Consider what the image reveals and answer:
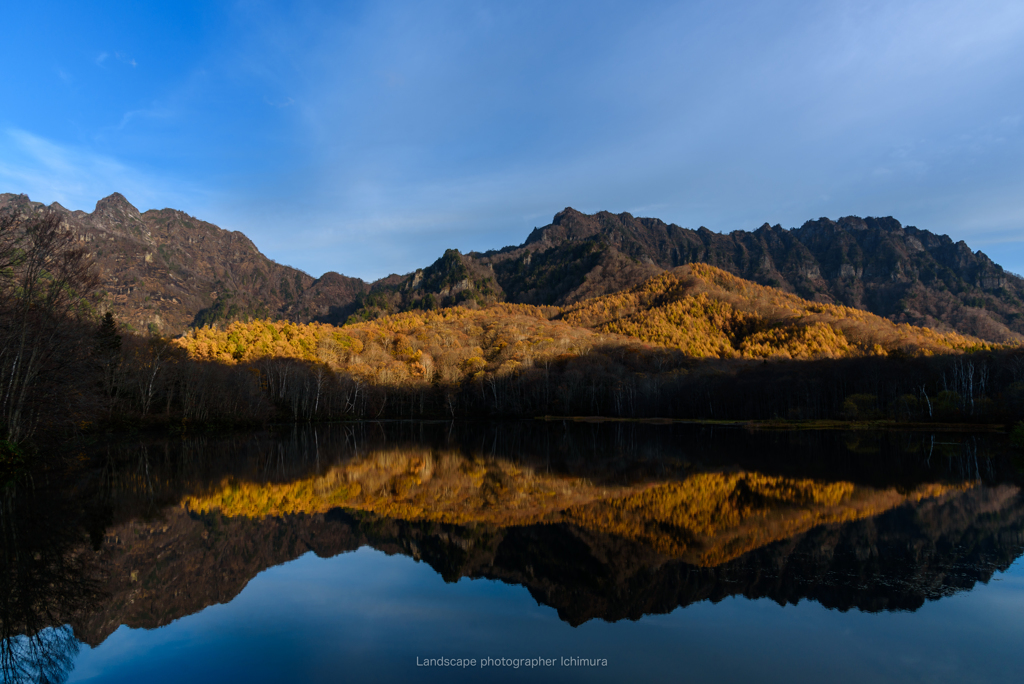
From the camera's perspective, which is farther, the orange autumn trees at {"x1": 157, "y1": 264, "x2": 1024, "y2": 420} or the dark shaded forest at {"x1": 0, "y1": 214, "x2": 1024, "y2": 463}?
the orange autumn trees at {"x1": 157, "y1": 264, "x2": 1024, "y2": 420}

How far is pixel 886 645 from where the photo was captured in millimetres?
8039

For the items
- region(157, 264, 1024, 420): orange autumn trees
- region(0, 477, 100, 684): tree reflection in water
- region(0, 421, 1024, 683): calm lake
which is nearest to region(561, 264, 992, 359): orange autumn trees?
region(157, 264, 1024, 420): orange autumn trees

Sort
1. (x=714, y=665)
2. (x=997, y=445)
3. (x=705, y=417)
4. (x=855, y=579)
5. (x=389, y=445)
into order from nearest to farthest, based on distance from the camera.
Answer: (x=714, y=665) → (x=855, y=579) → (x=997, y=445) → (x=389, y=445) → (x=705, y=417)

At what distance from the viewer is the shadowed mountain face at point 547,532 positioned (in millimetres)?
10070

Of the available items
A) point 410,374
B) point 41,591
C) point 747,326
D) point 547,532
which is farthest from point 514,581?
point 747,326

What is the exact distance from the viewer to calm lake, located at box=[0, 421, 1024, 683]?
7.57 metres

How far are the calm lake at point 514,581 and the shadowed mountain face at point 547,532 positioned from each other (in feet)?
0.29

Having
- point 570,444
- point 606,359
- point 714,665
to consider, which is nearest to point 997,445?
point 570,444

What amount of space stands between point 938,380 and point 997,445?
38151mm

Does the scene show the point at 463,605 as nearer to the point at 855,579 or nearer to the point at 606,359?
the point at 855,579

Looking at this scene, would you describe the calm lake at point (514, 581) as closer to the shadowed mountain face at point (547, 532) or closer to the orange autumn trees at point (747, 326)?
the shadowed mountain face at point (547, 532)

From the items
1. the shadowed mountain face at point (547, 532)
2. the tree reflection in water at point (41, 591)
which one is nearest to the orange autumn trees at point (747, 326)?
the shadowed mountain face at point (547, 532)

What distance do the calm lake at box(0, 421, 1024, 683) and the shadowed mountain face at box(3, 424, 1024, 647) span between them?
9 centimetres

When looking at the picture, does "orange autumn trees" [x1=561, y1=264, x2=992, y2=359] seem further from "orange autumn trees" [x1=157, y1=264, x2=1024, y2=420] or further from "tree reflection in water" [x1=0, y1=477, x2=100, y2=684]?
"tree reflection in water" [x1=0, y1=477, x2=100, y2=684]
